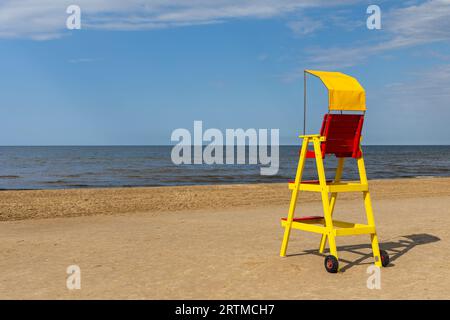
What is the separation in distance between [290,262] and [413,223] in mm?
4775

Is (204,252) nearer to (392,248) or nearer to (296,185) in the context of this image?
(296,185)


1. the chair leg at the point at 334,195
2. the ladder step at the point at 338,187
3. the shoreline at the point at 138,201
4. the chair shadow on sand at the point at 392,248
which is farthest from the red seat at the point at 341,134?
the shoreline at the point at 138,201

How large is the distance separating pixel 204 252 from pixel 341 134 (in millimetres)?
2673

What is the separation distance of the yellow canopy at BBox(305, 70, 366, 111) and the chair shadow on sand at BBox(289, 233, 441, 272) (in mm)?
2073

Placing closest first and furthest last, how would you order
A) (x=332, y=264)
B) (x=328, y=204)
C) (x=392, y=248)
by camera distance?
(x=332, y=264)
(x=328, y=204)
(x=392, y=248)

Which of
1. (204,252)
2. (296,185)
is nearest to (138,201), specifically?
(204,252)

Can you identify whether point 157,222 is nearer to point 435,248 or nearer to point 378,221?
point 378,221

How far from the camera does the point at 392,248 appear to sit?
819cm

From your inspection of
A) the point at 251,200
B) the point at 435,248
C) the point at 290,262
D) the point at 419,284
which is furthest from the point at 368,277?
the point at 251,200

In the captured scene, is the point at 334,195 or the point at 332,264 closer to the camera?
the point at 332,264

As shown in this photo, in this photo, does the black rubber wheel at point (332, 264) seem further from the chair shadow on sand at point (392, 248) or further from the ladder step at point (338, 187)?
the ladder step at point (338, 187)

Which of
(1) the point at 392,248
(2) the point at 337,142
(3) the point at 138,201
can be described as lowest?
(3) the point at 138,201

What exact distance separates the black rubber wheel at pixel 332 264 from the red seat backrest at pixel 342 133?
130cm

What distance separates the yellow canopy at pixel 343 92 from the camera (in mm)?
6562
